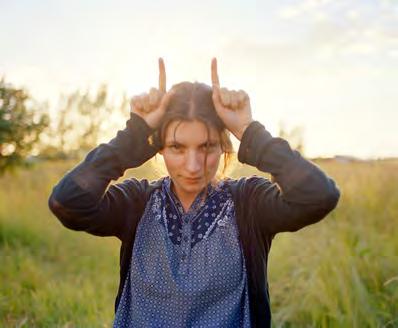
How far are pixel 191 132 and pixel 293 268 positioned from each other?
8.50 ft

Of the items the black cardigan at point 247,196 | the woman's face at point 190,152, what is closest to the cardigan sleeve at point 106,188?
the black cardigan at point 247,196

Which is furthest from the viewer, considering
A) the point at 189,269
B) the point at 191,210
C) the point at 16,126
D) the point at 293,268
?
the point at 16,126

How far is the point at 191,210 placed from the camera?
6.73 ft

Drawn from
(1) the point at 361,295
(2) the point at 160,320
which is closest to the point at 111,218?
(2) the point at 160,320

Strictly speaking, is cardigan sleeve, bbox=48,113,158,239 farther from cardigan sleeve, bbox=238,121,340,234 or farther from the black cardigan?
cardigan sleeve, bbox=238,121,340,234

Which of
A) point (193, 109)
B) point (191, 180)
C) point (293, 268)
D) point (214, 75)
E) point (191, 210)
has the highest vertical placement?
point (214, 75)

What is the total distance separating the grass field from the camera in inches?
128

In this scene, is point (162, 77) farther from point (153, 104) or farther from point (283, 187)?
point (283, 187)

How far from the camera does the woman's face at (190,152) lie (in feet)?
6.30

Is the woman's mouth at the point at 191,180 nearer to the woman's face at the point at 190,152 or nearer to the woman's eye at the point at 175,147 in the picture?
the woman's face at the point at 190,152

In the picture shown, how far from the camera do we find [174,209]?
2.06 m

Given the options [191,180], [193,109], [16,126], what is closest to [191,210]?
[191,180]

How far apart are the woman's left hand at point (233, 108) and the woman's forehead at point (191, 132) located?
0.22 feet

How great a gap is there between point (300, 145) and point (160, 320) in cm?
708
